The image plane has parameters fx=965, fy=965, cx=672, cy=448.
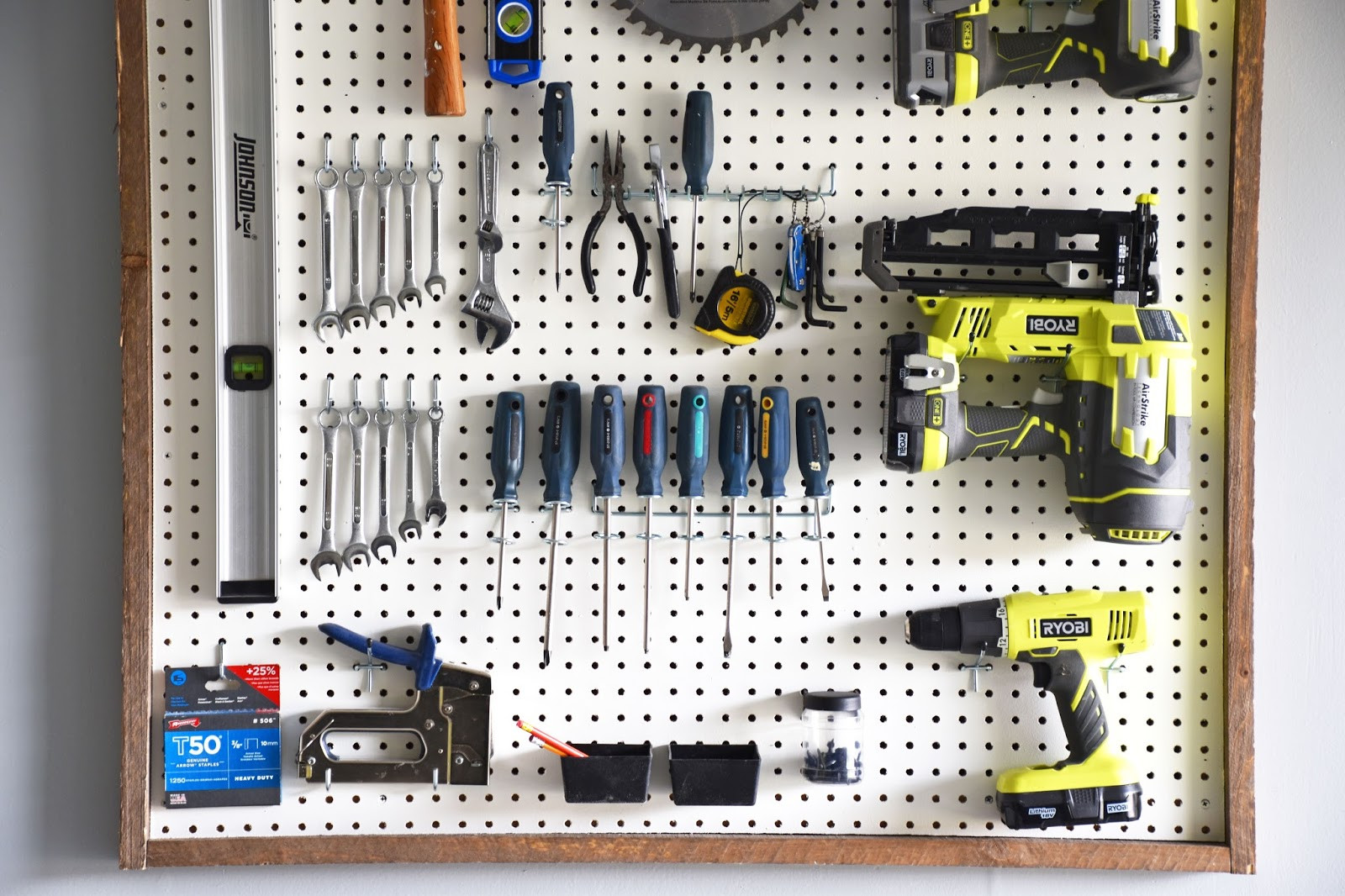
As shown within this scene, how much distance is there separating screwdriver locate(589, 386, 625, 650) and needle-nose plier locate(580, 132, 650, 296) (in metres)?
0.18

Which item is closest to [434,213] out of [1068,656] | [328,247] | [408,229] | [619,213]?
[408,229]

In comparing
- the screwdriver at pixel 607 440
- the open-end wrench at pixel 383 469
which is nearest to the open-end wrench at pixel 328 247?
the open-end wrench at pixel 383 469

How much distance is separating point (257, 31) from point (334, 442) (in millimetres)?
646

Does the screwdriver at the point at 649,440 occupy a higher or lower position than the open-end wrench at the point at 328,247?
lower

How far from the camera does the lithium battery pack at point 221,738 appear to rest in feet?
4.96

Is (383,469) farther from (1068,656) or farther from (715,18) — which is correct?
(1068,656)

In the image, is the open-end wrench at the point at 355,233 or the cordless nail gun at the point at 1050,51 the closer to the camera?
the cordless nail gun at the point at 1050,51

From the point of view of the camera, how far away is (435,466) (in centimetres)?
152

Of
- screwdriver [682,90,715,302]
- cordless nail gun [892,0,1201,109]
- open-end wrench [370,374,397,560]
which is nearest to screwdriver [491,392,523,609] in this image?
open-end wrench [370,374,397,560]

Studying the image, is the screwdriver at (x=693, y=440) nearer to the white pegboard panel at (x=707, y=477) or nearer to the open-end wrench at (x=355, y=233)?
the white pegboard panel at (x=707, y=477)

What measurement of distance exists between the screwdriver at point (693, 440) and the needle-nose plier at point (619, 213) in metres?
0.19

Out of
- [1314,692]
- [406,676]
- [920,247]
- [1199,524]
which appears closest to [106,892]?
[406,676]

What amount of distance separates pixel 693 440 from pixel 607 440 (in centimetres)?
13

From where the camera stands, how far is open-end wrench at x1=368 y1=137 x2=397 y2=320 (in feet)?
4.93
